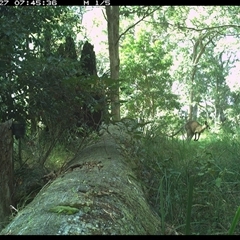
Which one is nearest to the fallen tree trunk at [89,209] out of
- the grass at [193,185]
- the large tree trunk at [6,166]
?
the grass at [193,185]

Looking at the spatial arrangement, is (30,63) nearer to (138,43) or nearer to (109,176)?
(109,176)

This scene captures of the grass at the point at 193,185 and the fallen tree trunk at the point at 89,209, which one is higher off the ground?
the fallen tree trunk at the point at 89,209

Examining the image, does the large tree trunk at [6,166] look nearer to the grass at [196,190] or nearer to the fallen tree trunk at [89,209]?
the fallen tree trunk at [89,209]

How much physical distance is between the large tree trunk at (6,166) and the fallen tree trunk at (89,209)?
152 centimetres

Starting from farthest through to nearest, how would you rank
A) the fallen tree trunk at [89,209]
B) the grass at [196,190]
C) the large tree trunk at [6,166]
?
the large tree trunk at [6,166] < the grass at [196,190] < the fallen tree trunk at [89,209]

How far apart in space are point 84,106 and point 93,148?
0.72 m

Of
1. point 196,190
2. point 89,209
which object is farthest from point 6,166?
point 89,209

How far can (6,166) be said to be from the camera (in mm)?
4609

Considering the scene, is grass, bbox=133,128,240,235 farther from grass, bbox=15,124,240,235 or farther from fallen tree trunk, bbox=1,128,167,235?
fallen tree trunk, bbox=1,128,167,235

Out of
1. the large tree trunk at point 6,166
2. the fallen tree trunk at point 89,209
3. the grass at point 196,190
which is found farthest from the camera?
the large tree trunk at point 6,166

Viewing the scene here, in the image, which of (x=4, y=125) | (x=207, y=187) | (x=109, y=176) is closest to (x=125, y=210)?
(x=109, y=176)

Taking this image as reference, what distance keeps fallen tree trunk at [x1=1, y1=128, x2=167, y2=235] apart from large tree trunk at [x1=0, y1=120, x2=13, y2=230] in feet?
4.98

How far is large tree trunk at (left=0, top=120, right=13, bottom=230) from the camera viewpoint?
4457mm

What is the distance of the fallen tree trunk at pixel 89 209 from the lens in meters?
1.99
